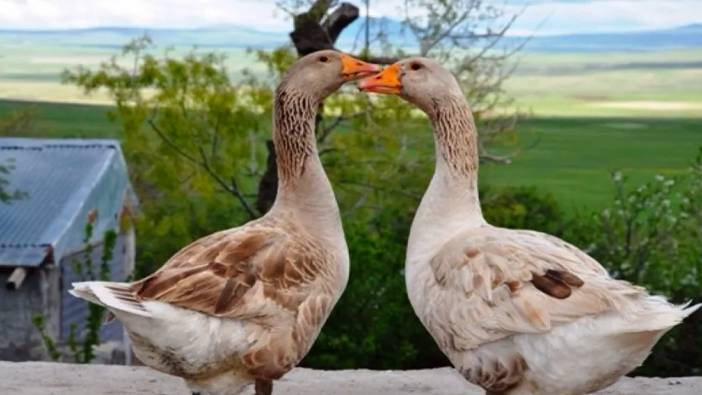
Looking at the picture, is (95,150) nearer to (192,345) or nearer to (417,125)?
(417,125)

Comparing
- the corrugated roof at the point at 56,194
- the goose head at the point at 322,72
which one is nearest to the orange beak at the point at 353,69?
the goose head at the point at 322,72

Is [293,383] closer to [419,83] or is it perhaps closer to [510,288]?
[419,83]

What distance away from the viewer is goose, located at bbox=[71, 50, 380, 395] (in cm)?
629

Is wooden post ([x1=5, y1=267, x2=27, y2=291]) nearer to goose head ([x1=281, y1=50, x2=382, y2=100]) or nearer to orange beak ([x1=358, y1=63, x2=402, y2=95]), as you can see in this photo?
goose head ([x1=281, y1=50, x2=382, y2=100])

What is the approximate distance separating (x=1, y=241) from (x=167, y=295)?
9.75m

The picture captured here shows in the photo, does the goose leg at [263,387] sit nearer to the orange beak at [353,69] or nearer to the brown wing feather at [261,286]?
the brown wing feather at [261,286]

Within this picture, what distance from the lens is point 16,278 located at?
1519 centimetres

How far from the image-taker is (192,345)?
20.7 feet

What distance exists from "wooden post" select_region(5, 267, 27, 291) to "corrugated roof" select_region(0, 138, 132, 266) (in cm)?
9

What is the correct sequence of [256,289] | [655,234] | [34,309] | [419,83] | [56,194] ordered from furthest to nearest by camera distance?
Result: [56,194] < [34,309] < [655,234] < [419,83] < [256,289]

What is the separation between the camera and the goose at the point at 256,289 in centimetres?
629

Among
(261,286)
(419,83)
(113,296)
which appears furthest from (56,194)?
(113,296)

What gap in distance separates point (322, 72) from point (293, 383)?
8.26 feet

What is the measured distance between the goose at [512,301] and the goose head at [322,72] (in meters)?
0.74
